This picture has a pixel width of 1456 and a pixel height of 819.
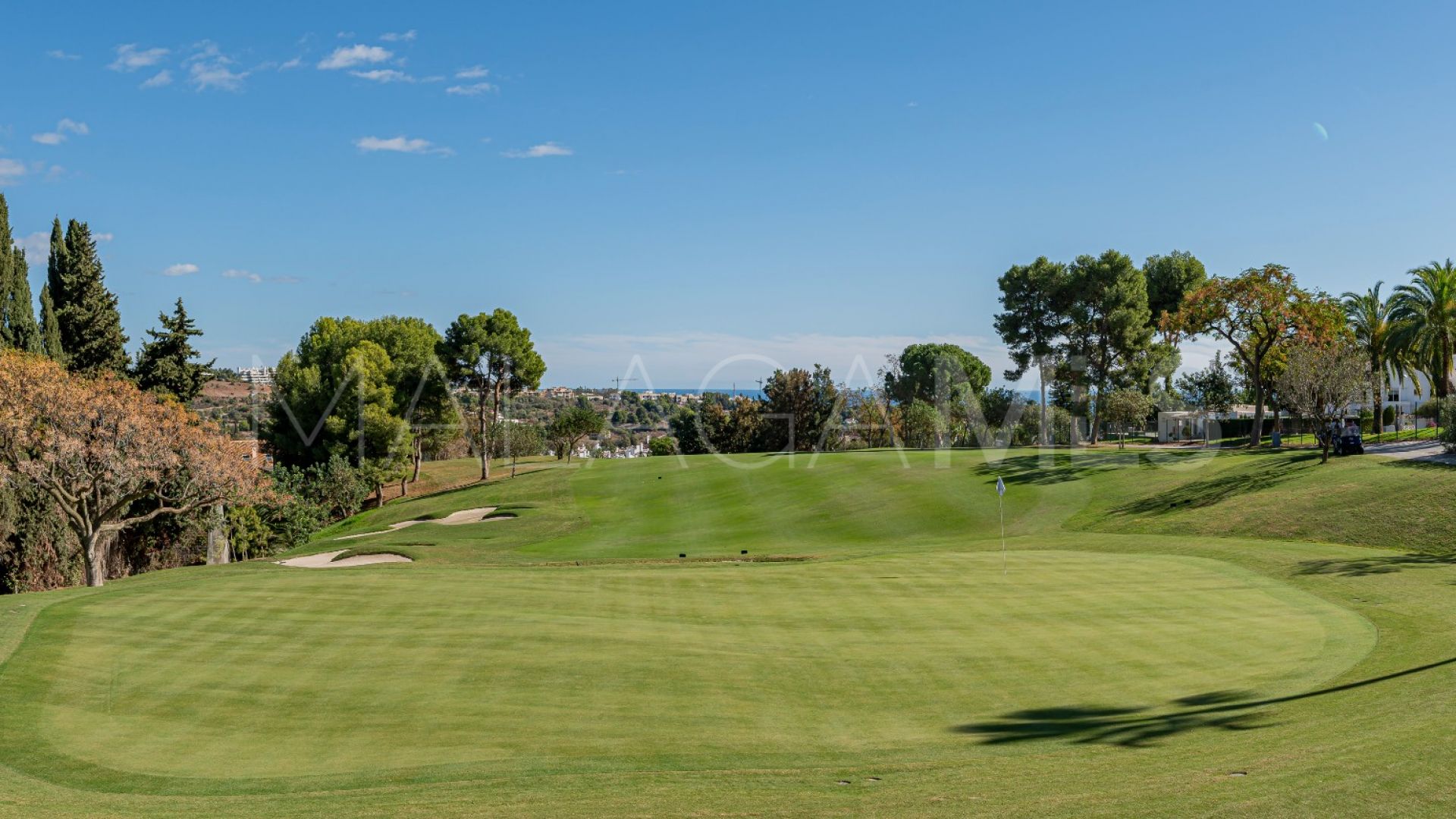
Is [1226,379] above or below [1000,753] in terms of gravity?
above

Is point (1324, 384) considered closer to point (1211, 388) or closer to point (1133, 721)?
point (1133, 721)

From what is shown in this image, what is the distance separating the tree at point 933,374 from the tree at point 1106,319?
1671 centimetres

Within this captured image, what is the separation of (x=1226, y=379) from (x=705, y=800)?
305 feet

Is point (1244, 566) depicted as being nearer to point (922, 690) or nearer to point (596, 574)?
point (922, 690)

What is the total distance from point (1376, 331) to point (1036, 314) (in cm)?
2252

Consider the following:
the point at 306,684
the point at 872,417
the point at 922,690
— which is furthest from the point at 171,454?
the point at 872,417

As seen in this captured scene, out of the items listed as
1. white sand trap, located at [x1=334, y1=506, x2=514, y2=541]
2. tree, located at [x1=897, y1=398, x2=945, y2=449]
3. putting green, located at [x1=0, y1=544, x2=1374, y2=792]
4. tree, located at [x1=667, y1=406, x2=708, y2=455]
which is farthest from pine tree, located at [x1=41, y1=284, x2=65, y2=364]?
tree, located at [x1=897, y1=398, x2=945, y2=449]

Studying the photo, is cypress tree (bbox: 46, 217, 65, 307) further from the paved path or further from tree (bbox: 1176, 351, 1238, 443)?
tree (bbox: 1176, 351, 1238, 443)

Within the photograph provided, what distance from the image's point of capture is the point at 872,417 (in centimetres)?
8531

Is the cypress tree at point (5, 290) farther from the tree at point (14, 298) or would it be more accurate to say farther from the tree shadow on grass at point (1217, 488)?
the tree shadow on grass at point (1217, 488)

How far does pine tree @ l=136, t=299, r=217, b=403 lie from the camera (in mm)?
48250

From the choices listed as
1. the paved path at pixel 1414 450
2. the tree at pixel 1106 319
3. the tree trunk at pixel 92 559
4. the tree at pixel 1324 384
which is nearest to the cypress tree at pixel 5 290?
the tree trunk at pixel 92 559

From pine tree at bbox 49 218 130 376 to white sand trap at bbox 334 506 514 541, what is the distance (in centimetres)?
1425

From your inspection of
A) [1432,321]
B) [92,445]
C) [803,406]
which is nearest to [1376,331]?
[1432,321]
